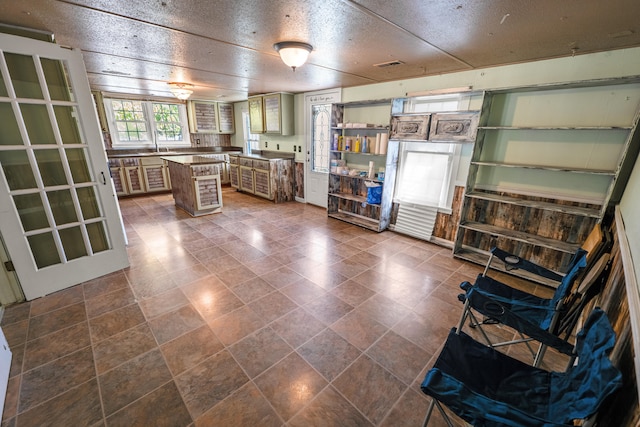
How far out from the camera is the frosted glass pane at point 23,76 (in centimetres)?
206

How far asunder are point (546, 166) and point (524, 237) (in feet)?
2.45

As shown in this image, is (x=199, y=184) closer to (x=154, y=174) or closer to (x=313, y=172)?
(x=313, y=172)

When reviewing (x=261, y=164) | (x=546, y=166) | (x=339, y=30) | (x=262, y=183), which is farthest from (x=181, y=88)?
(x=546, y=166)

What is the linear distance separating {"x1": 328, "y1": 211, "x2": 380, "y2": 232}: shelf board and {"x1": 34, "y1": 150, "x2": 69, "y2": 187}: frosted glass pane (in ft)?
11.5

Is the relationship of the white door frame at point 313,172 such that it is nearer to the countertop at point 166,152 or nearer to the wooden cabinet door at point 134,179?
the countertop at point 166,152

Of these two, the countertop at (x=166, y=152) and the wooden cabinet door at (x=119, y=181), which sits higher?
the countertop at (x=166, y=152)

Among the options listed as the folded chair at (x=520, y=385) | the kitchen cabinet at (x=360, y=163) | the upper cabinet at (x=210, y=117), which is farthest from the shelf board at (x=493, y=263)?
the upper cabinet at (x=210, y=117)

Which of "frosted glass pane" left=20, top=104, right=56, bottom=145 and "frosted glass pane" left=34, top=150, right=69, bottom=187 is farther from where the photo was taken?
"frosted glass pane" left=34, top=150, right=69, bottom=187

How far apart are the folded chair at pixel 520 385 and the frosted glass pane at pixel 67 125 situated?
10.6ft

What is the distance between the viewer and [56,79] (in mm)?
2271

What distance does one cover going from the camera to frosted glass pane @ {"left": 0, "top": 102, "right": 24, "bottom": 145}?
2.08 meters

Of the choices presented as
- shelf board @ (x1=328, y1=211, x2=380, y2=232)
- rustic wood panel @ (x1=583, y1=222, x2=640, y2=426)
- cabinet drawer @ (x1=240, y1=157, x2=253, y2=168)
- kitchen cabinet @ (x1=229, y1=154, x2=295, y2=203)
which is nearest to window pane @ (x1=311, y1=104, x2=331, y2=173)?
kitchen cabinet @ (x1=229, y1=154, x2=295, y2=203)

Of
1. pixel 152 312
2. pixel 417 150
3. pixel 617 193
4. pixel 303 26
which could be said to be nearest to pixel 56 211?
pixel 152 312

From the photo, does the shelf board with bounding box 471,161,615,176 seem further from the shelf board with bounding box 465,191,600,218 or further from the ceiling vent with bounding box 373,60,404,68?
the ceiling vent with bounding box 373,60,404,68
